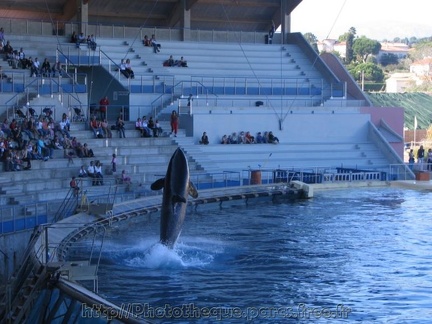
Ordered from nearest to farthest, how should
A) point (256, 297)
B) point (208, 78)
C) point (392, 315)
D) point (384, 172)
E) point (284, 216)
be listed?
point (392, 315) < point (256, 297) < point (284, 216) < point (384, 172) < point (208, 78)

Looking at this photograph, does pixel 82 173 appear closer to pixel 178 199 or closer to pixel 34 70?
pixel 34 70

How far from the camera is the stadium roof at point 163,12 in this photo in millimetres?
35406

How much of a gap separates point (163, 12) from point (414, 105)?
2312cm

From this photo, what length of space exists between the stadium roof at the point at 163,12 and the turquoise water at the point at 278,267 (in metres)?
15.5

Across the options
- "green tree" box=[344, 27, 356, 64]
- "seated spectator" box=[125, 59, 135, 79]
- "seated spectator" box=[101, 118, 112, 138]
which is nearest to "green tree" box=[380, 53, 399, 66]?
"green tree" box=[344, 27, 356, 64]

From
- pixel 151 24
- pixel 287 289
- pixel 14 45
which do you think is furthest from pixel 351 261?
pixel 151 24

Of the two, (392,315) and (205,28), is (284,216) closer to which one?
(392,315)

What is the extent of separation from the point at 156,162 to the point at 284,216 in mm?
5839

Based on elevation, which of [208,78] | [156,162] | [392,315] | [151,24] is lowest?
[392,315]

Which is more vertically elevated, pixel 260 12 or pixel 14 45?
pixel 260 12

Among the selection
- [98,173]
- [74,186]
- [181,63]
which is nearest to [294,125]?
[181,63]

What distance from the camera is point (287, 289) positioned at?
14172 millimetres

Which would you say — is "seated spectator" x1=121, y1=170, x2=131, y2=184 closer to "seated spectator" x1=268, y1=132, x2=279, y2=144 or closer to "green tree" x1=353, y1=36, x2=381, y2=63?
"seated spectator" x1=268, y1=132, x2=279, y2=144

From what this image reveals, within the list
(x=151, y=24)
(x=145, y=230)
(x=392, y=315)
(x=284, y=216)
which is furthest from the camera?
(x=151, y=24)
